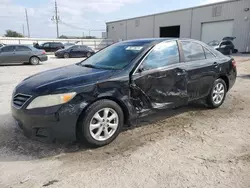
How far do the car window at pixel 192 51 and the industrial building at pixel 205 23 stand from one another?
23083mm

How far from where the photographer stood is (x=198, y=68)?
4.23m

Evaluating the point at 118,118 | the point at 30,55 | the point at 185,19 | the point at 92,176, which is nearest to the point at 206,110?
the point at 118,118

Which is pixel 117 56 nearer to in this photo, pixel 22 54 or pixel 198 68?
pixel 198 68

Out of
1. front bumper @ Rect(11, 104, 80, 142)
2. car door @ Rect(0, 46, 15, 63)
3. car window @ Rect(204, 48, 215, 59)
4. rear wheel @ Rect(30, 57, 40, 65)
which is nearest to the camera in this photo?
front bumper @ Rect(11, 104, 80, 142)

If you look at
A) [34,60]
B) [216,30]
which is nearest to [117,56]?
[34,60]

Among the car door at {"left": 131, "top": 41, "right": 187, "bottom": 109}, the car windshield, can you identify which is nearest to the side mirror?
the car door at {"left": 131, "top": 41, "right": 187, "bottom": 109}

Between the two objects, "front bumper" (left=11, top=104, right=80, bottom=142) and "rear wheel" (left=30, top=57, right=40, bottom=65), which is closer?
"front bumper" (left=11, top=104, right=80, bottom=142)

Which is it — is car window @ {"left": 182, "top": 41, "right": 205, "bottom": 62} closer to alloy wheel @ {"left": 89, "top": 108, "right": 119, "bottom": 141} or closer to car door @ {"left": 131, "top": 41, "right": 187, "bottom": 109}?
car door @ {"left": 131, "top": 41, "right": 187, "bottom": 109}

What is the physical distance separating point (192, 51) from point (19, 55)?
42.7 ft

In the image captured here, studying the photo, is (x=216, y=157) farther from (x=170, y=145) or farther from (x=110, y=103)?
(x=110, y=103)

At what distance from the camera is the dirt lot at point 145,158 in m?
2.46

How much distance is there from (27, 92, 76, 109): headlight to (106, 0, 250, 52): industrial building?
25802mm

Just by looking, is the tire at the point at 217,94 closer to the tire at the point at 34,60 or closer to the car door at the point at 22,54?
the tire at the point at 34,60

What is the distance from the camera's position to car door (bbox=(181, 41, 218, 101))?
4145mm
